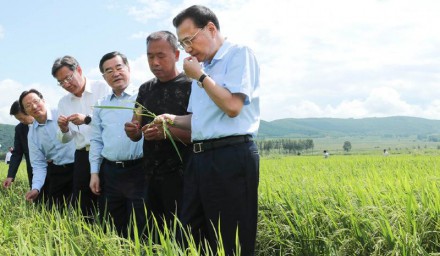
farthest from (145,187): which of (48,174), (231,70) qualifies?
(48,174)

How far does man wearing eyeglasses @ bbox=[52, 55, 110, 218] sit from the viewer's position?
405 centimetres

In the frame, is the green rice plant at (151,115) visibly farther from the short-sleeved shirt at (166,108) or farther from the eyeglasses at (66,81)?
the eyeglasses at (66,81)

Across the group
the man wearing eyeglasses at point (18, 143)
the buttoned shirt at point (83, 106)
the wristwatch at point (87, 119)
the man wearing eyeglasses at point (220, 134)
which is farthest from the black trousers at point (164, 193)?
the man wearing eyeglasses at point (18, 143)

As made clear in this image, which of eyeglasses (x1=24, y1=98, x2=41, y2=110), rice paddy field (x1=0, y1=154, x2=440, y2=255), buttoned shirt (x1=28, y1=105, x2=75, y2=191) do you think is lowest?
rice paddy field (x1=0, y1=154, x2=440, y2=255)

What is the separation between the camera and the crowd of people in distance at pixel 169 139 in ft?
7.84

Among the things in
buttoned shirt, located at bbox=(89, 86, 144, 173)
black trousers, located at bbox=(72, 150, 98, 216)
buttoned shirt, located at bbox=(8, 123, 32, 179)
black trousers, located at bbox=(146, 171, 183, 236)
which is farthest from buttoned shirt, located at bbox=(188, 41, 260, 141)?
buttoned shirt, located at bbox=(8, 123, 32, 179)

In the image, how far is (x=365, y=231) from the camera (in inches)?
117

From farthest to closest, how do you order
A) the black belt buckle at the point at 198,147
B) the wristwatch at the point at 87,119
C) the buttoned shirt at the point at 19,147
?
the buttoned shirt at the point at 19,147 < the wristwatch at the point at 87,119 < the black belt buckle at the point at 198,147

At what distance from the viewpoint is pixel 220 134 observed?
240 centimetres

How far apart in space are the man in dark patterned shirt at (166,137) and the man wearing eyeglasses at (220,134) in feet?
1.64

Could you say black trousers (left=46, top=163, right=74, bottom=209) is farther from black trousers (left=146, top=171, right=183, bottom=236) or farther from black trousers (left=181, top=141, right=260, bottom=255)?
black trousers (left=181, top=141, right=260, bottom=255)

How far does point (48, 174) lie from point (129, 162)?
184cm

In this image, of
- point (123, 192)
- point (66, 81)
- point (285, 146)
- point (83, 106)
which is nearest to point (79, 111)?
point (83, 106)

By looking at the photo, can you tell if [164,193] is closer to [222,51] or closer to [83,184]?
[222,51]
